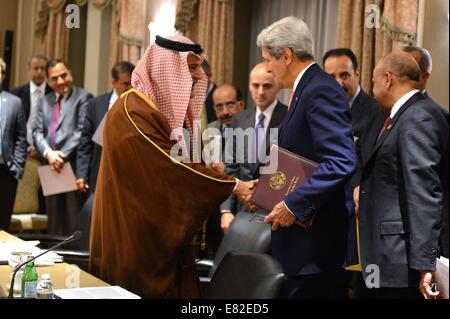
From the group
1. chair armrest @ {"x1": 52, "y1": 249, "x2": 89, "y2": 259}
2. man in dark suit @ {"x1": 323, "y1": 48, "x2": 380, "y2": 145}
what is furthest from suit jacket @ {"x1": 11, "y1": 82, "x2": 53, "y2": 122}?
man in dark suit @ {"x1": 323, "y1": 48, "x2": 380, "y2": 145}

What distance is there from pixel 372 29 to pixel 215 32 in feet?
5.67

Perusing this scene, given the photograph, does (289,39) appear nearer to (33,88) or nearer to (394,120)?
(394,120)

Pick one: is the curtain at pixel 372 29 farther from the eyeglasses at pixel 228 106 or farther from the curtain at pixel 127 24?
the curtain at pixel 127 24

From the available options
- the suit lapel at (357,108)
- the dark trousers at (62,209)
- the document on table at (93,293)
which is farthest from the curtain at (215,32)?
the document on table at (93,293)

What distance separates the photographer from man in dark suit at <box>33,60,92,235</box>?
516cm

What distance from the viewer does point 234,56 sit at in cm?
633

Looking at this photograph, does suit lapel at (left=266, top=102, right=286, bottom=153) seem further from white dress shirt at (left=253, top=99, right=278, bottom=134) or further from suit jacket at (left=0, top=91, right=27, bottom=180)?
suit jacket at (left=0, top=91, right=27, bottom=180)

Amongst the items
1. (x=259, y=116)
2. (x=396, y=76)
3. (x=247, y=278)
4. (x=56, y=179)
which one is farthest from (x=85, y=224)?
(x=396, y=76)

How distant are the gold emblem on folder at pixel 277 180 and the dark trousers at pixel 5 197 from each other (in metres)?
2.22

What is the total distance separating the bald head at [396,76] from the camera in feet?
9.67

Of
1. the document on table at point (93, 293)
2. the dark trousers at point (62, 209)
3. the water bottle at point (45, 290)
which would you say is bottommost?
the dark trousers at point (62, 209)

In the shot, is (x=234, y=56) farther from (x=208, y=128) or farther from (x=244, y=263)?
(x=244, y=263)

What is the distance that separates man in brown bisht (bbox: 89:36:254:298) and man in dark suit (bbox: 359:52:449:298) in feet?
1.90
